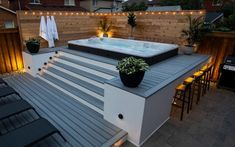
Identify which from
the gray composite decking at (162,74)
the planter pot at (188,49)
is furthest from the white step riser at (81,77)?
the planter pot at (188,49)

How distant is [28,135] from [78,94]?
4.85ft

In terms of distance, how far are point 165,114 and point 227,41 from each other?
335cm

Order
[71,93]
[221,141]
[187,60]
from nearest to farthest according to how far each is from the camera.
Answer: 1. [221,141]
2. [71,93]
3. [187,60]

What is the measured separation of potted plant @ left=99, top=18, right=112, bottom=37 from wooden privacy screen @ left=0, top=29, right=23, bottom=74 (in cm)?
326

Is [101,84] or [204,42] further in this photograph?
[204,42]

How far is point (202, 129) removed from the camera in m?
2.90

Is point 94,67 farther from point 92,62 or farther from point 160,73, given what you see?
point 160,73

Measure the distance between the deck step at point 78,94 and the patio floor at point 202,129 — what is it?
0.92m

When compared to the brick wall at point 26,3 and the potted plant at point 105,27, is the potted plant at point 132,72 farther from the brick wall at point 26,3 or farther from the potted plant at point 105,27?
the brick wall at point 26,3

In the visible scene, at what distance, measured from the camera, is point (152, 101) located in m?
2.41

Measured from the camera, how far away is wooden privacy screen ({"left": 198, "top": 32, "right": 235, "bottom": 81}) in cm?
465

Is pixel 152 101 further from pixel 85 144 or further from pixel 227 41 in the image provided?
pixel 227 41

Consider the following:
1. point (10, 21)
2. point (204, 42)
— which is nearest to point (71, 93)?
point (204, 42)

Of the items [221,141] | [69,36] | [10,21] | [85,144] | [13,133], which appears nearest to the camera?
[13,133]
